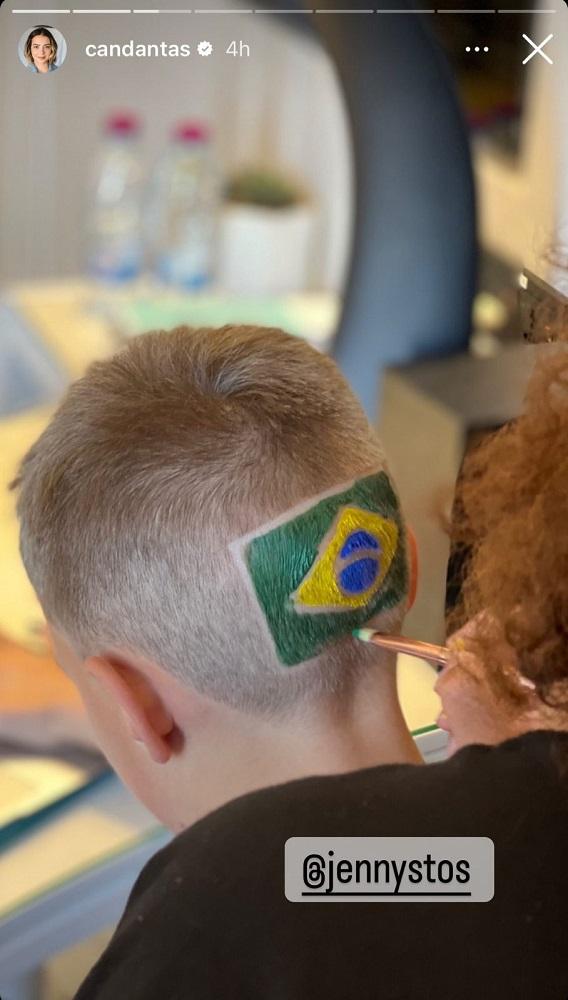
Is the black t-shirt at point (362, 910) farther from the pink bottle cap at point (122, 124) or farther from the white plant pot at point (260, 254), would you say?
the pink bottle cap at point (122, 124)

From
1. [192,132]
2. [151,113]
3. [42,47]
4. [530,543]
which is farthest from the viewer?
[192,132]

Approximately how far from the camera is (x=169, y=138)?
912mm

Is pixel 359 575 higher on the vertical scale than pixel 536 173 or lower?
lower

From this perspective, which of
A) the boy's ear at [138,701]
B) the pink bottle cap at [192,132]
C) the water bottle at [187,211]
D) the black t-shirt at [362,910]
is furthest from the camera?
the pink bottle cap at [192,132]

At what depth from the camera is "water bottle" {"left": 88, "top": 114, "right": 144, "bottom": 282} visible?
82 centimetres

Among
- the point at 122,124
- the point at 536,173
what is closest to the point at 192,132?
the point at 122,124

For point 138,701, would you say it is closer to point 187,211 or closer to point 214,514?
point 214,514

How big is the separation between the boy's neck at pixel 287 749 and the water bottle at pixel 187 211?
41 centimetres

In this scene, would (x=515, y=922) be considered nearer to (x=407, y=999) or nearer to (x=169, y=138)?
(x=407, y=999)

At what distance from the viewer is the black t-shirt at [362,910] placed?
0.38 meters

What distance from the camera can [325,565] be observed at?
47cm

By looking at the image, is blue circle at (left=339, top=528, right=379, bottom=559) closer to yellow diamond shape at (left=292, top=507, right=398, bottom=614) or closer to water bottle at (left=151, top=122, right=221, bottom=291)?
yellow diamond shape at (left=292, top=507, right=398, bottom=614)

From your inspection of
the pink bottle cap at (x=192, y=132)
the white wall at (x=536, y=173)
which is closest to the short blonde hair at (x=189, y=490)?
the white wall at (x=536, y=173)

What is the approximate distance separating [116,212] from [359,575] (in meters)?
0.47
